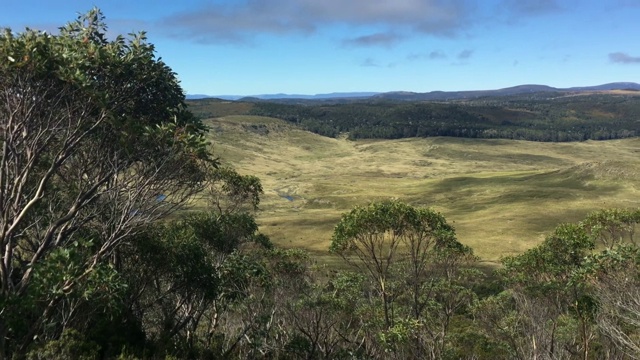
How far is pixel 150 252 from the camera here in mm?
25719

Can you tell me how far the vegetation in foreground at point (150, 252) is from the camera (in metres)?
18.2

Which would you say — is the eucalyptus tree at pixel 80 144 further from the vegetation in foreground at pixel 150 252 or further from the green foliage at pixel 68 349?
the green foliage at pixel 68 349

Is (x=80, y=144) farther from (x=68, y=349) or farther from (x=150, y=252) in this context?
(x=68, y=349)

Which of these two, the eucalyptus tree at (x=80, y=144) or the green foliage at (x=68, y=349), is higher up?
the eucalyptus tree at (x=80, y=144)

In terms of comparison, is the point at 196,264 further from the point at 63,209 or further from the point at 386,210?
the point at 386,210

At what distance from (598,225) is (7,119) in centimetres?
3491

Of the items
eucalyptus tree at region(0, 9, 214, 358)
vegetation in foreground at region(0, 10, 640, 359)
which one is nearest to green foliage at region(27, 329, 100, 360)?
vegetation in foreground at region(0, 10, 640, 359)

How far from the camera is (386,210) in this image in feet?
93.9

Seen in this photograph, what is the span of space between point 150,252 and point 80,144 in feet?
23.9

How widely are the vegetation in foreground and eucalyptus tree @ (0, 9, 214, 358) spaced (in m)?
0.08

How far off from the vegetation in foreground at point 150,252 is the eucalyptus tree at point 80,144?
85 mm

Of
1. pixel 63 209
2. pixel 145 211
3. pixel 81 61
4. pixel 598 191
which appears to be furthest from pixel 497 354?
pixel 598 191

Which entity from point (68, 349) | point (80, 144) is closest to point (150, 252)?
point (80, 144)

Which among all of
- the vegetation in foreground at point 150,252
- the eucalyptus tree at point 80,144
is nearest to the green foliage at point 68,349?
the vegetation in foreground at point 150,252
